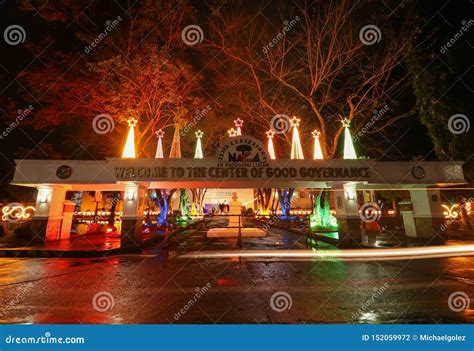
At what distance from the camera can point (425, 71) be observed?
19.0 metres

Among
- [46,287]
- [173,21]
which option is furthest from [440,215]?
[173,21]

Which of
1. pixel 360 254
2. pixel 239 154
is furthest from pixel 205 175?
A: pixel 360 254

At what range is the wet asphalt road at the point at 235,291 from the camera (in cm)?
498

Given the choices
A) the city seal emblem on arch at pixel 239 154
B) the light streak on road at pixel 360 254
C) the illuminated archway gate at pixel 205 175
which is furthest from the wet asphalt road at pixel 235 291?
the city seal emblem on arch at pixel 239 154

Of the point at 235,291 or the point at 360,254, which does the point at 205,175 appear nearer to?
the point at 360,254

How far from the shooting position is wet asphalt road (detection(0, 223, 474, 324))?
498 centimetres

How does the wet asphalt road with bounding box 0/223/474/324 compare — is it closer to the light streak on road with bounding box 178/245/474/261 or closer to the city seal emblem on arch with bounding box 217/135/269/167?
the light streak on road with bounding box 178/245/474/261

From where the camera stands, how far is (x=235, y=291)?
6492 mm

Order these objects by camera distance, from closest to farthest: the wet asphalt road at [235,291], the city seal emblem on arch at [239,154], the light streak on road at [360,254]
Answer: the wet asphalt road at [235,291]
the light streak on road at [360,254]
the city seal emblem on arch at [239,154]

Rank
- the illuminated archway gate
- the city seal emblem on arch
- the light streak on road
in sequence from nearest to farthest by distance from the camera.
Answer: the light streak on road
the illuminated archway gate
the city seal emblem on arch

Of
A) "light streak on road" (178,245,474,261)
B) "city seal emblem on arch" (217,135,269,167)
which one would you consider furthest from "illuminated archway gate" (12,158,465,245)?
"light streak on road" (178,245,474,261)

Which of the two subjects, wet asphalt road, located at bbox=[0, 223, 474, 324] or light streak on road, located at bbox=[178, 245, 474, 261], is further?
light streak on road, located at bbox=[178, 245, 474, 261]

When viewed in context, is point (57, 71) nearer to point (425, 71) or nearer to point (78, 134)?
point (78, 134)

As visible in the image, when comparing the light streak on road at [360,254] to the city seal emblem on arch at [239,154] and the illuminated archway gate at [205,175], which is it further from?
the city seal emblem on arch at [239,154]
